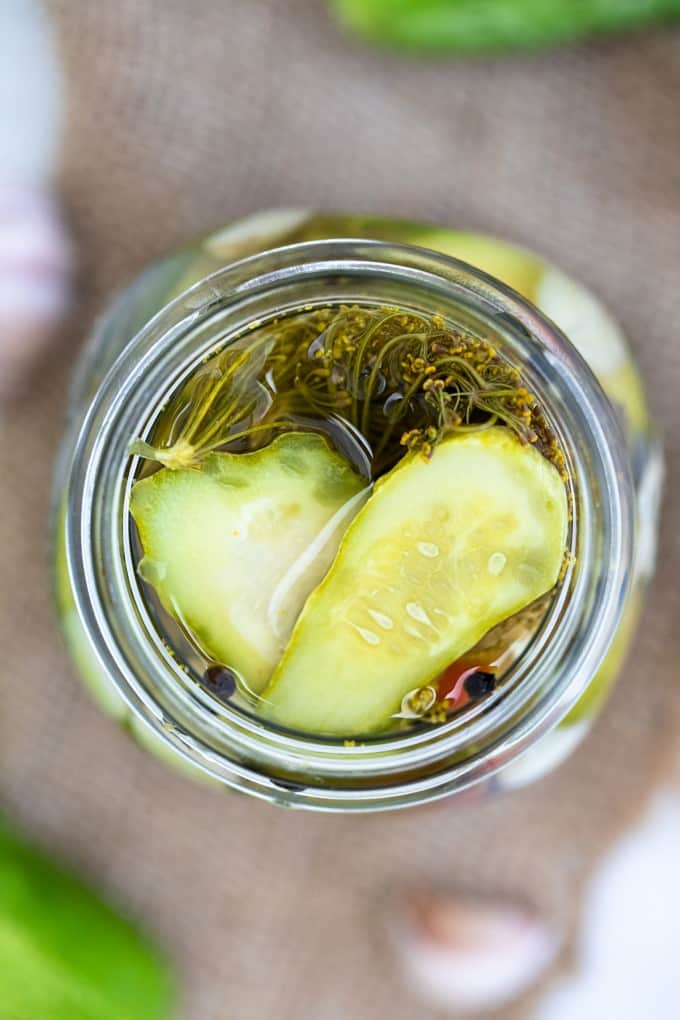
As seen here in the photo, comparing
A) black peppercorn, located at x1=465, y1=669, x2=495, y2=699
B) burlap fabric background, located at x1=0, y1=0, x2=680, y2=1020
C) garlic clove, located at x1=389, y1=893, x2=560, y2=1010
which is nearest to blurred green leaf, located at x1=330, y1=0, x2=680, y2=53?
burlap fabric background, located at x1=0, y1=0, x2=680, y2=1020

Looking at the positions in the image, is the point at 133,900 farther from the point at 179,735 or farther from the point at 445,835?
the point at 179,735

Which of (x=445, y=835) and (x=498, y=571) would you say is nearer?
(x=498, y=571)

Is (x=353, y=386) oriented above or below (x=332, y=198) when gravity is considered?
below

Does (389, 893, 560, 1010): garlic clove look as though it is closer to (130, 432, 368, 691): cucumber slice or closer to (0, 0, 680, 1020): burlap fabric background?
(0, 0, 680, 1020): burlap fabric background

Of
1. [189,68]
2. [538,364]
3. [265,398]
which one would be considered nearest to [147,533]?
[265,398]

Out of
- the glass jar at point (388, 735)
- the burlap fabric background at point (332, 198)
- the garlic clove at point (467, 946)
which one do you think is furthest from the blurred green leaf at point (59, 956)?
the glass jar at point (388, 735)

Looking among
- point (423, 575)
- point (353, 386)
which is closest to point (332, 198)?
point (353, 386)

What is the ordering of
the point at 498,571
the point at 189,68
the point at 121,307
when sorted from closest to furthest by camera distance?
1. the point at 498,571
2. the point at 121,307
3. the point at 189,68

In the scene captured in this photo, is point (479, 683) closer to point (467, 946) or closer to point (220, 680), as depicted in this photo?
point (220, 680)
